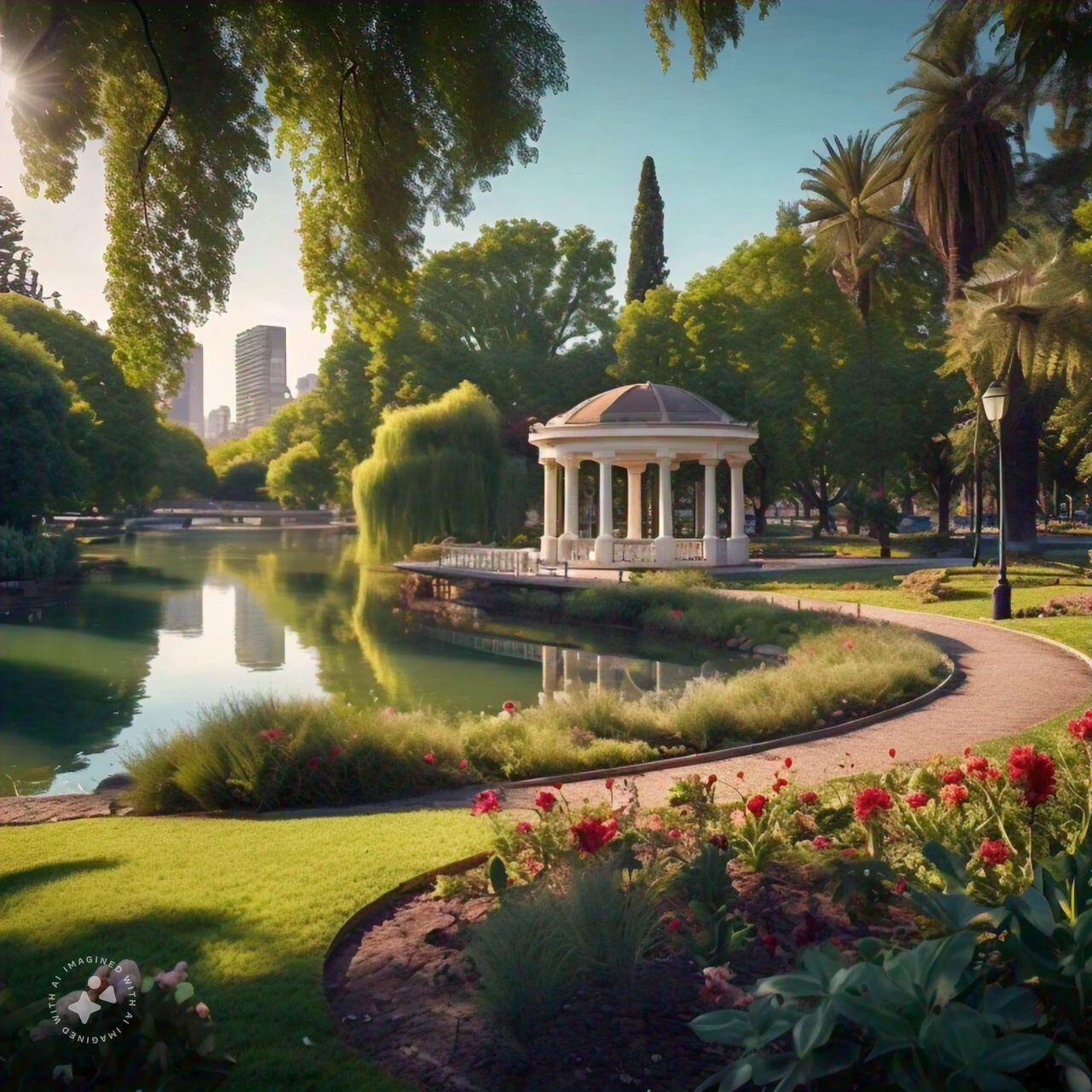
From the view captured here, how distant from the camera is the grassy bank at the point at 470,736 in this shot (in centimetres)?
1006

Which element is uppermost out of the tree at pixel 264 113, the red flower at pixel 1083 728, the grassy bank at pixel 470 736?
the tree at pixel 264 113

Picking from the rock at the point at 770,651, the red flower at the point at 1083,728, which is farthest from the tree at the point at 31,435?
the red flower at the point at 1083,728

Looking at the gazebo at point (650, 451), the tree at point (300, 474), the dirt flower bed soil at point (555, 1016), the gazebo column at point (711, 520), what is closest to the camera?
the dirt flower bed soil at point (555, 1016)

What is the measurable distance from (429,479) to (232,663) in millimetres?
19625

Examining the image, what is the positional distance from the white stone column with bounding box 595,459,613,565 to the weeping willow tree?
7301 millimetres

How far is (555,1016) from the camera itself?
4.53m

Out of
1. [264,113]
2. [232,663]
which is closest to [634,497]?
[232,663]

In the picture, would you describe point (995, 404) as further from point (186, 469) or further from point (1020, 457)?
point (186, 469)

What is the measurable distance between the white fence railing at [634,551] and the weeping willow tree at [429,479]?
7.87 m

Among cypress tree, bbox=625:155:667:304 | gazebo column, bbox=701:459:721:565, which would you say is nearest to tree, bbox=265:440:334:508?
cypress tree, bbox=625:155:667:304

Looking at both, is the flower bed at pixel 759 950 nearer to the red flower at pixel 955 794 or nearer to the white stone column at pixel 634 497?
the red flower at pixel 955 794

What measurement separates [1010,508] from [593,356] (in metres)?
25.1

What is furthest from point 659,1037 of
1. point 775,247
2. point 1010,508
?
point 775,247

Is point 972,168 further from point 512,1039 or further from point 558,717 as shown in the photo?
point 512,1039
